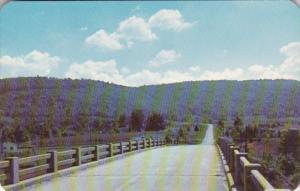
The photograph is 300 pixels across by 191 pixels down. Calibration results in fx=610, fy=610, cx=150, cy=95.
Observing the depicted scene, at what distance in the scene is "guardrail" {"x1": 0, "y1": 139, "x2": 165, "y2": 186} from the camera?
9.36 metres

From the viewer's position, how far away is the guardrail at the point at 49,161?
9.36 metres

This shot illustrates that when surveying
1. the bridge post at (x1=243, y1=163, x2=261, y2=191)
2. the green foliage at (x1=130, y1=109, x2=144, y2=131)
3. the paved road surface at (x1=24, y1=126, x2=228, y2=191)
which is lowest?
the paved road surface at (x1=24, y1=126, x2=228, y2=191)

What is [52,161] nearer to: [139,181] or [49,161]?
[49,161]

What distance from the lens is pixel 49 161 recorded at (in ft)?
38.6

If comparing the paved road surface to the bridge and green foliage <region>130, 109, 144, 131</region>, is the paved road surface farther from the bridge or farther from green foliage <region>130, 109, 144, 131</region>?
green foliage <region>130, 109, 144, 131</region>

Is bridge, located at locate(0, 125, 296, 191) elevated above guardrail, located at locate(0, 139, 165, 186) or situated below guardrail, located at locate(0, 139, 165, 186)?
below

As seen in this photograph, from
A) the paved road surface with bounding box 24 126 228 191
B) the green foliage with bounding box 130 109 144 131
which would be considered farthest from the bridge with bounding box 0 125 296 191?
the green foliage with bounding box 130 109 144 131

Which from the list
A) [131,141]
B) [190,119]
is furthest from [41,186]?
[131,141]

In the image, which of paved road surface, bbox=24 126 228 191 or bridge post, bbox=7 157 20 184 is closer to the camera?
bridge post, bbox=7 157 20 184

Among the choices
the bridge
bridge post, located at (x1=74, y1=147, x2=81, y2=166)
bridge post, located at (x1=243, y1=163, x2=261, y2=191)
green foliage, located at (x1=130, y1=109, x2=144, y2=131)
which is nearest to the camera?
bridge post, located at (x1=243, y1=163, x2=261, y2=191)

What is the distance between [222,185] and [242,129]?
2.60 metres

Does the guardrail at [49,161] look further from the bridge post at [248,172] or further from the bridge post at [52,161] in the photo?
the bridge post at [248,172]

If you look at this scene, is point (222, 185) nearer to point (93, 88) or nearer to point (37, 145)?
point (93, 88)

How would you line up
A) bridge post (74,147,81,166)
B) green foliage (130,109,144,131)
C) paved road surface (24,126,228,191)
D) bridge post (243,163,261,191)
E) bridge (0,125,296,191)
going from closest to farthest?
bridge post (243,163,261,191), bridge (0,125,296,191), paved road surface (24,126,228,191), green foliage (130,109,144,131), bridge post (74,147,81,166)
